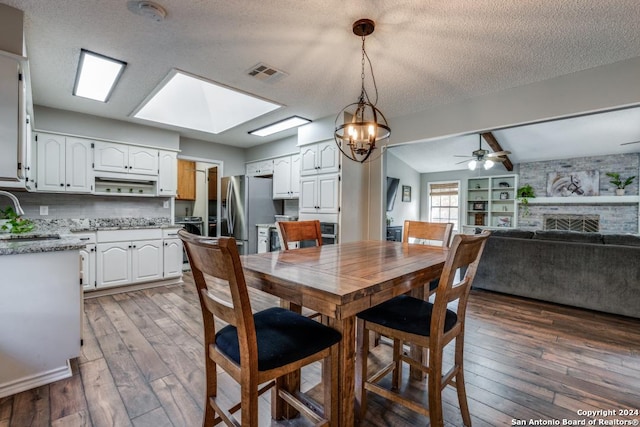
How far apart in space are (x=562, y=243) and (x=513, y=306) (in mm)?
900

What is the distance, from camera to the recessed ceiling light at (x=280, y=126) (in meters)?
4.15

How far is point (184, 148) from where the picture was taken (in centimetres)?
507

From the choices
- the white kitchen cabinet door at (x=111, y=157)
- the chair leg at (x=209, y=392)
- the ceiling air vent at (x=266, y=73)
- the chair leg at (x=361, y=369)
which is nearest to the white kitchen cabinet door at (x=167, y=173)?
the white kitchen cabinet door at (x=111, y=157)

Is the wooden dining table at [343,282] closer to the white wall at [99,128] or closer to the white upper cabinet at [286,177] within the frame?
the white upper cabinet at [286,177]

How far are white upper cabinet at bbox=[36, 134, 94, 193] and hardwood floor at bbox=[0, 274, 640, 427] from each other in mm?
1662

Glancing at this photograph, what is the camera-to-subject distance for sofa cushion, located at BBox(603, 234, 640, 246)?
2994mm

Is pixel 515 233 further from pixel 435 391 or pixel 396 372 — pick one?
pixel 435 391

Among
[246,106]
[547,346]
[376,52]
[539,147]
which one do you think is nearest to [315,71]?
[376,52]

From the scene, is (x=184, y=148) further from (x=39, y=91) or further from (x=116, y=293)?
(x=116, y=293)

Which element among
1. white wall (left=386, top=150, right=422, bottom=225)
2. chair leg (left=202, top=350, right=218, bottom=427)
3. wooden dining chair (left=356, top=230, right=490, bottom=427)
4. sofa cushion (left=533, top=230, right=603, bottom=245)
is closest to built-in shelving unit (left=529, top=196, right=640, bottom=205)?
white wall (left=386, top=150, right=422, bottom=225)

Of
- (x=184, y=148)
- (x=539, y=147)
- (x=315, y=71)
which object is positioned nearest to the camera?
(x=315, y=71)

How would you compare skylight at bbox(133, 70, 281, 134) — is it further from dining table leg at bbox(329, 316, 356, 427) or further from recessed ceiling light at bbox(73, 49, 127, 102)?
dining table leg at bbox(329, 316, 356, 427)

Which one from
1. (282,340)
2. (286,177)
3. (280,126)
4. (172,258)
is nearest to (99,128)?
(172,258)

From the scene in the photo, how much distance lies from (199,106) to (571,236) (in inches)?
191
